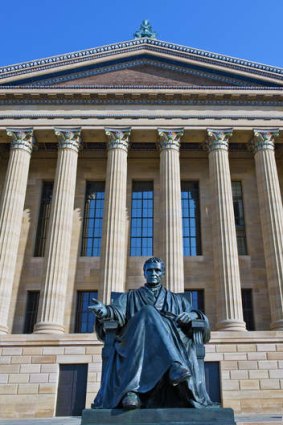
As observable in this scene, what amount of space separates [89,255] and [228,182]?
31.4ft

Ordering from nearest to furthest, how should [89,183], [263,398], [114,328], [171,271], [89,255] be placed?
[114,328]
[263,398]
[171,271]
[89,255]
[89,183]

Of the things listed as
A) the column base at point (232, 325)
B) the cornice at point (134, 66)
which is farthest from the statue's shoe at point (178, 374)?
the cornice at point (134, 66)

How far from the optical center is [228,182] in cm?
2630

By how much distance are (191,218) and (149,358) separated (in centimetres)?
2228

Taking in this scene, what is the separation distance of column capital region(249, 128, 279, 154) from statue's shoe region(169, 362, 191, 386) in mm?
22439

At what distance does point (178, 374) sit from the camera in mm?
6652

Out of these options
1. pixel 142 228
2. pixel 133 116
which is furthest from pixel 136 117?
pixel 142 228

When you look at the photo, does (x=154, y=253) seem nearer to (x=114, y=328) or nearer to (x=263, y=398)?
(x=263, y=398)

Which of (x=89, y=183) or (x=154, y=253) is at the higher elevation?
(x=89, y=183)

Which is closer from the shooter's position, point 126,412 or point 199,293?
point 126,412

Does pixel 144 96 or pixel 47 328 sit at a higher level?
pixel 144 96

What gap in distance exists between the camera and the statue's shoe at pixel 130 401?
651cm

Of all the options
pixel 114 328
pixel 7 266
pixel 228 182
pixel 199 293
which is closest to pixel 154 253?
pixel 199 293

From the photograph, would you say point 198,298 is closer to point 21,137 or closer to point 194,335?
point 21,137
